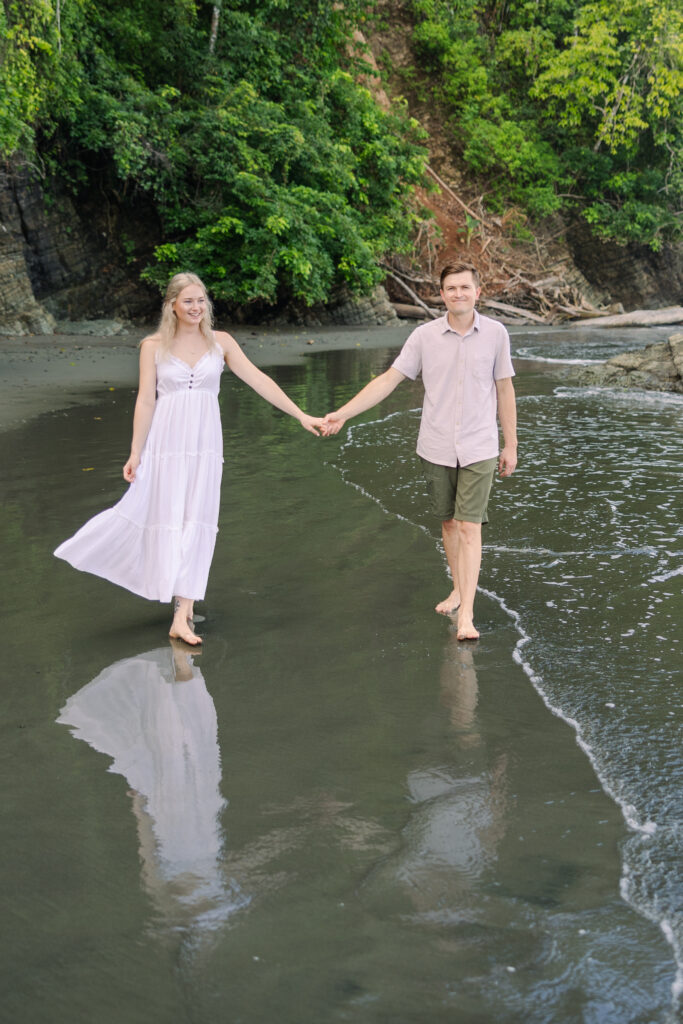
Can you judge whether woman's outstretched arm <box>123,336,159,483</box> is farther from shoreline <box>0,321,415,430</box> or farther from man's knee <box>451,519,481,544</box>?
shoreline <box>0,321,415,430</box>

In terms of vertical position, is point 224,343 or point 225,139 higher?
point 225,139

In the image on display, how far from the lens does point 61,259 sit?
21.3m

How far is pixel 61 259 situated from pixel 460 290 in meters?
18.4

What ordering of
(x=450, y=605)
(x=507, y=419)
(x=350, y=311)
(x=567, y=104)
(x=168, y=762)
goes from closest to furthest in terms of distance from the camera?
1. (x=168, y=762)
2. (x=507, y=419)
3. (x=450, y=605)
4. (x=350, y=311)
5. (x=567, y=104)

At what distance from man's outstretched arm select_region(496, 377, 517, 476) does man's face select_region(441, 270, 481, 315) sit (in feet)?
1.45

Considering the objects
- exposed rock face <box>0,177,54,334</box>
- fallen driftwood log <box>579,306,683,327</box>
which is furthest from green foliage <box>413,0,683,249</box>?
exposed rock face <box>0,177,54,334</box>

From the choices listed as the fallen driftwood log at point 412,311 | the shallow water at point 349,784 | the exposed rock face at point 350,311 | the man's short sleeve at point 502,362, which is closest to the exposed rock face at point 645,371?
the shallow water at point 349,784

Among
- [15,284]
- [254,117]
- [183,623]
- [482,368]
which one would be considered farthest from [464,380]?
[254,117]

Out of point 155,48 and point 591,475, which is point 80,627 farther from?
point 155,48

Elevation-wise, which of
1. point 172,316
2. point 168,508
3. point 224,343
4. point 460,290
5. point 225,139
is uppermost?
point 225,139

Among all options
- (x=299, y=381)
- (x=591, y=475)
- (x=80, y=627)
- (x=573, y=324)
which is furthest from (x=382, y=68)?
(x=80, y=627)

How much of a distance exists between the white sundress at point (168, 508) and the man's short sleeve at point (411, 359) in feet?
3.01

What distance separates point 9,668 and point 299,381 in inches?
433

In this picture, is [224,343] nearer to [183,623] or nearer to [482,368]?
[482,368]
